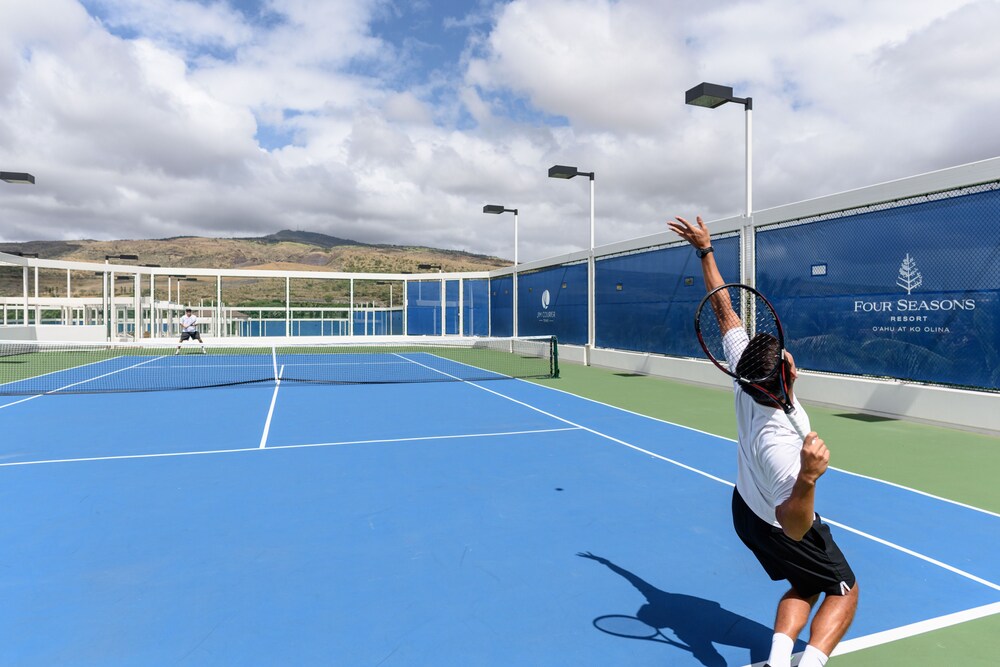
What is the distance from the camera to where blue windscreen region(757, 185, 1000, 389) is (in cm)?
887

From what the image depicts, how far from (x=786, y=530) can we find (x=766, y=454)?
11.9 inches

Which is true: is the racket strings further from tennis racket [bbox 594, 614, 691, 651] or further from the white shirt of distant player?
tennis racket [bbox 594, 614, 691, 651]

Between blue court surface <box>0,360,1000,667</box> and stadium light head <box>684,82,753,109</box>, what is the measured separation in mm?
6491

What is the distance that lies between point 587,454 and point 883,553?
3398mm

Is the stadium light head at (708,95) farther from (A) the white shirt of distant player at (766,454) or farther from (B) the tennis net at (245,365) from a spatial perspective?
(A) the white shirt of distant player at (766,454)

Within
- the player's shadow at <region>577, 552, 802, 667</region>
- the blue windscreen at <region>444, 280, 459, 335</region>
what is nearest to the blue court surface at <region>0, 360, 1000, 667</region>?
the player's shadow at <region>577, 552, 802, 667</region>

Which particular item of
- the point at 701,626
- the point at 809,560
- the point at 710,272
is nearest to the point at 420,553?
the point at 701,626

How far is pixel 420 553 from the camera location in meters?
4.34

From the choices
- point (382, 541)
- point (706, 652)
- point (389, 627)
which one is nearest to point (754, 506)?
point (706, 652)

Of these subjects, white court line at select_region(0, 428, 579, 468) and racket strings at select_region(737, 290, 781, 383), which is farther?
white court line at select_region(0, 428, 579, 468)

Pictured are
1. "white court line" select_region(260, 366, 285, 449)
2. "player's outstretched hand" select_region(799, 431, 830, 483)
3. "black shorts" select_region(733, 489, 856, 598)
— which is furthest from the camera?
"white court line" select_region(260, 366, 285, 449)

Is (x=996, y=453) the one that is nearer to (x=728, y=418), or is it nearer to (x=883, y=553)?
(x=728, y=418)

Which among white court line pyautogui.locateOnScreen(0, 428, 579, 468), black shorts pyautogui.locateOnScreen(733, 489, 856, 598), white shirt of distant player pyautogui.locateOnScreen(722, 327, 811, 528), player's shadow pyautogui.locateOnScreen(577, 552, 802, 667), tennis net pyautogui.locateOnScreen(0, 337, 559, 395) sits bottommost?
player's shadow pyautogui.locateOnScreen(577, 552, 802, 667)

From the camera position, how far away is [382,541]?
4.57 meters
